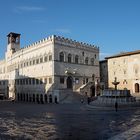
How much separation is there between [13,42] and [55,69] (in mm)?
27665

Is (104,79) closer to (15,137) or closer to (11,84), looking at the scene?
(11,84)

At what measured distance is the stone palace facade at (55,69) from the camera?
172 ft

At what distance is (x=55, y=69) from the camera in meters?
52.0

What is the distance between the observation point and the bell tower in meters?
74.3

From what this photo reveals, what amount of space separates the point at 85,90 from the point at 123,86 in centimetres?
1307

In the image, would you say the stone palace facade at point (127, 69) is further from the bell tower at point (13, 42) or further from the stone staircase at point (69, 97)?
the bell tower at point (13, 42)

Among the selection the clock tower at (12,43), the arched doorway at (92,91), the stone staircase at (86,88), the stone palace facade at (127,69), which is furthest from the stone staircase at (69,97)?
the clock tower at (12,43)

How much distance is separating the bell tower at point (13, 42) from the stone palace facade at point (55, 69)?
6349 mm

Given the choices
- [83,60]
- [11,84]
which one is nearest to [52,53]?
[83,60]

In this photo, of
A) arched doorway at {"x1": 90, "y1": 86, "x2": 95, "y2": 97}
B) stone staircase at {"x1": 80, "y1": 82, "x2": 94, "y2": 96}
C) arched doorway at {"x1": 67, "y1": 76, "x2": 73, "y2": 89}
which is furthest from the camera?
arched doorway at {"x1": 90, "y1": 86, "x2": 95, "y2": 97}

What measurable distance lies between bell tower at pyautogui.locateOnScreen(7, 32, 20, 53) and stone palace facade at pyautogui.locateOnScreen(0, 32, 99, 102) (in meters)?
6.35

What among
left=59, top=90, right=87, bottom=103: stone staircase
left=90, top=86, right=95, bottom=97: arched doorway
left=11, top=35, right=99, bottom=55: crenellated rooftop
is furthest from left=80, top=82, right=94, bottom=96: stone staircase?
left=11, top=35, right=99, bottom=55: crenellated rooftop

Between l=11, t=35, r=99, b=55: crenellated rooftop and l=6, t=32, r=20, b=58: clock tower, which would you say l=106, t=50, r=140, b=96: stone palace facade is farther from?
l=6, t=32, r=20, b=58: clock tower

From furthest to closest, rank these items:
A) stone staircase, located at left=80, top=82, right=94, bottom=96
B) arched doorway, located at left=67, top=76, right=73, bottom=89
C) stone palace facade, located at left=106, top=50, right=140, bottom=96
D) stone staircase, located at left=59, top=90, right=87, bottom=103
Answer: stone palace facade, located at left=106, top=50, right=140, bottom=96
arched doorway, located at left=67, top=76, right=73, bottom=89
stone staircase, located at left=80, top=82, right=94, bottom=96
stone staircase, located at left=59, top=90, right=87, bottom=103
